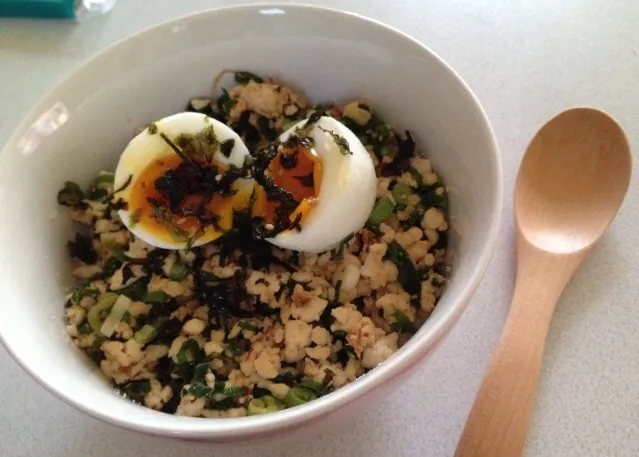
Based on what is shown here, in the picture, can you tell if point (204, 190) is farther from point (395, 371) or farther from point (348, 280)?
point (395, 371)

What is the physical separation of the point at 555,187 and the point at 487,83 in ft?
0.97

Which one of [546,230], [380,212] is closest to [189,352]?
[380,212]

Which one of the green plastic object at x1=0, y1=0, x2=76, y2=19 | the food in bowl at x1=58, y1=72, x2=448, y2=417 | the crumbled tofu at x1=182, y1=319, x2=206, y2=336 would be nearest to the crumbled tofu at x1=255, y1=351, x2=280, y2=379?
the food in bowl at x1=58, y1=72, x2=448, y2=417

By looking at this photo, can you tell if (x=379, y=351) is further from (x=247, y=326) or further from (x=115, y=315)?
(x=115, y=315)

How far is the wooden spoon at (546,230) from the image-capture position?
0.77 m

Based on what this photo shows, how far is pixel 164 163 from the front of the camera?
908mm

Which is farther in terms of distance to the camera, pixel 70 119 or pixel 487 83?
pixel 487 83

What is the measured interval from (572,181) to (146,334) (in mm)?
687

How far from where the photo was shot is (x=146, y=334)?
87cm

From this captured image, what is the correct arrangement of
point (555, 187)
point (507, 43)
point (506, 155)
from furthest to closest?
point (507, 43)
point (506, 155)
point (555, 187)

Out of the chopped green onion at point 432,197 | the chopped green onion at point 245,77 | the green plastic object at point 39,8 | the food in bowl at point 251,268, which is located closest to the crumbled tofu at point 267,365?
the food in bowl at point 251,268

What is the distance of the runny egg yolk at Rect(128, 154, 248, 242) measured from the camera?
34.9 inches

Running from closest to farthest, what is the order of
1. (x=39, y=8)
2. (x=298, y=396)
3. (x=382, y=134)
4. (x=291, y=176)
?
(x=298, y=396)
(x=291, y=176)
(x=382, y=134)
(x=39, y=8)

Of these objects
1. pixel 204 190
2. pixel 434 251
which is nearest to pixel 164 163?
pixel 204 190
